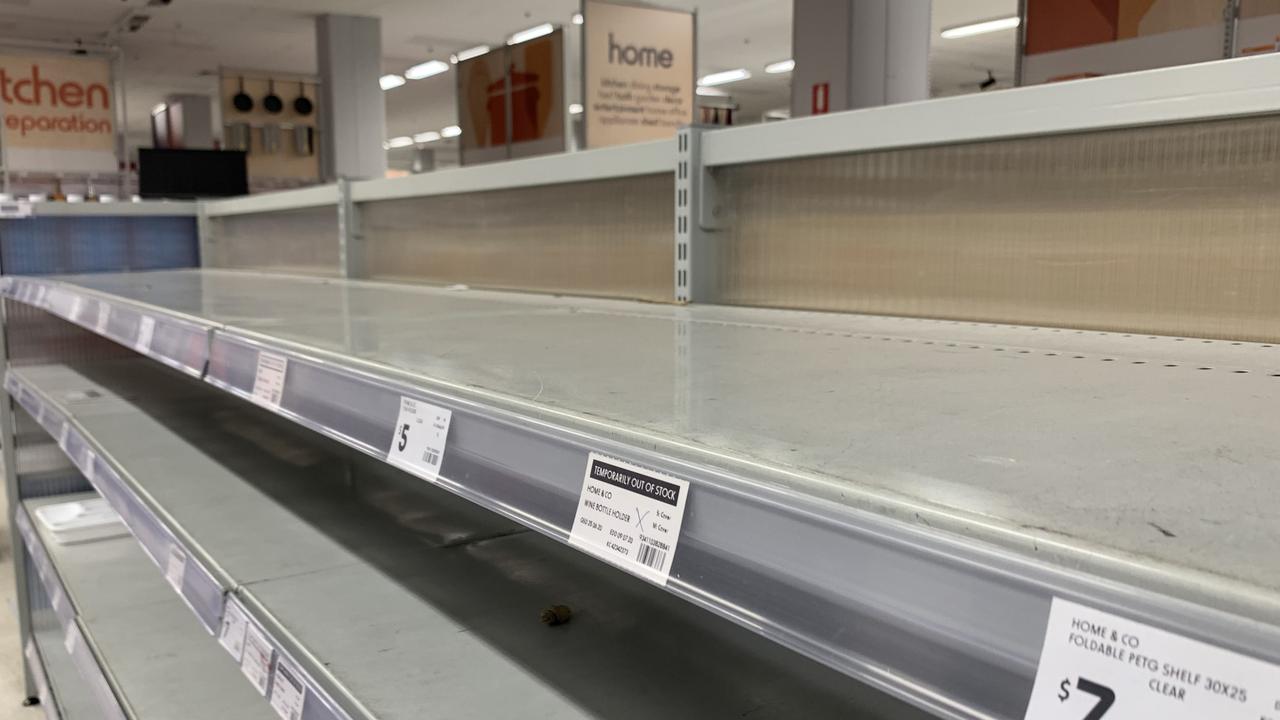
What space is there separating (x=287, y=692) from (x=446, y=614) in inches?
6.8

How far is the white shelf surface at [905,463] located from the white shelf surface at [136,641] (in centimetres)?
68

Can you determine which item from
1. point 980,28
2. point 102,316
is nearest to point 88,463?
point 102,316

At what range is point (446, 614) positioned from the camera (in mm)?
987

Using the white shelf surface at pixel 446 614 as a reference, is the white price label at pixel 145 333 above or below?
above

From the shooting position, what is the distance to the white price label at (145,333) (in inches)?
59.5

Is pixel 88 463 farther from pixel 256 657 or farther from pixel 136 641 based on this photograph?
pixel 256 657

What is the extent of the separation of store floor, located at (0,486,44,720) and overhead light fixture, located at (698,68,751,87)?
32.4 ft

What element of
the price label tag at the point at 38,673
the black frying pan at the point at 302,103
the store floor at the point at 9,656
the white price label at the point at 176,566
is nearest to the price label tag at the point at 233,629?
the white price label at the point at 176,566

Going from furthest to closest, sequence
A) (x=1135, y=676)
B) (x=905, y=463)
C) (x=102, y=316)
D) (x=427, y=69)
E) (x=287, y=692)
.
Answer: (x=427, y=69) < (x=102, y=316) < (x=287, y=692) < (x=905, y=463) < (x=1135, y=676)

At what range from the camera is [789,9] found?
855cm

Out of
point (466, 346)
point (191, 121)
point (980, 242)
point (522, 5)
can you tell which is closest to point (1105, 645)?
point (466, 346)

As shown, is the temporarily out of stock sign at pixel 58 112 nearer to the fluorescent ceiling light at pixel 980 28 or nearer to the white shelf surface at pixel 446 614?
the fluorescent ceiling light at pixel 980 28

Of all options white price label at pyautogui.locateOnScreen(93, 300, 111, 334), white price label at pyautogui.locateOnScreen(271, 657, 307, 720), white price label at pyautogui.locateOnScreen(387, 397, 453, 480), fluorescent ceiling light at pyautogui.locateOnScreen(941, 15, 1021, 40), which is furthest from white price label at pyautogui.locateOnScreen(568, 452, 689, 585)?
fluorescent ceiling light at pyautogui.locateOnScreen(941, 15, 1021, 40)

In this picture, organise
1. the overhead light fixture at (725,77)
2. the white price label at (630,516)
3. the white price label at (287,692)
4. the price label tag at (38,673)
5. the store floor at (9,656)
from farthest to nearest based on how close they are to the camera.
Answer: the overhead light fixture at (725,77) → the store floor at (9,656) → the price label tag at (38,673) → the white price label at (287,692) → the white price label at (630,516)
